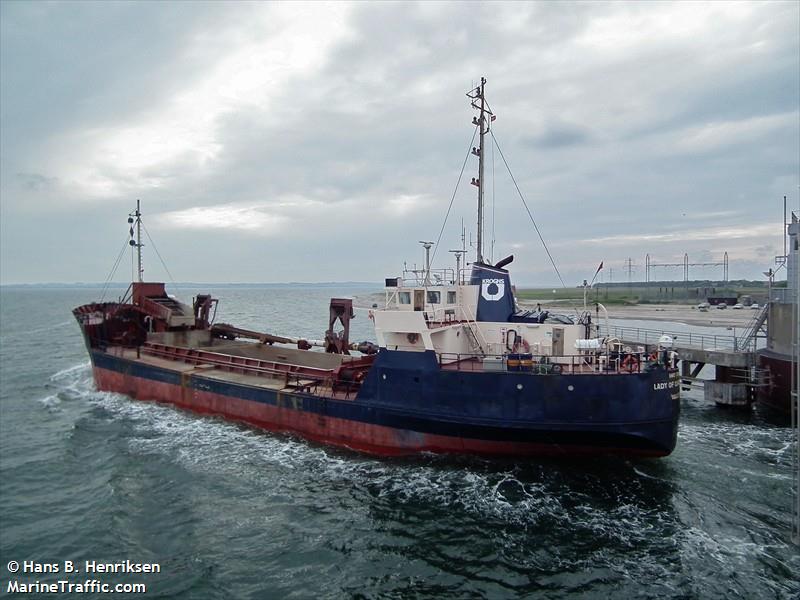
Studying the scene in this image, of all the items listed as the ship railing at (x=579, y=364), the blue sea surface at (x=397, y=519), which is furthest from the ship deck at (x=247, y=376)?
the ship railing at (x=579, y=364)

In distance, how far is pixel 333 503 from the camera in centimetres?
1284

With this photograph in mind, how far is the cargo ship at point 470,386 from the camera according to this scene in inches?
529

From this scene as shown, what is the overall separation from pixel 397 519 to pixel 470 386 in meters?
4.27

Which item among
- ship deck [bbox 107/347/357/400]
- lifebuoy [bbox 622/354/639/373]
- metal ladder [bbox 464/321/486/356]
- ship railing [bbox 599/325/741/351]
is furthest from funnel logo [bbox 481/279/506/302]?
ship deck [bbox 107/347/357/400]

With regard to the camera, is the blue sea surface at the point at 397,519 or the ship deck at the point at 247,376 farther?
the ship deck at the point at 247,376

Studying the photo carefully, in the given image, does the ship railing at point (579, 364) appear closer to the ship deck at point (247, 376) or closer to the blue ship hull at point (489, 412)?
the blue ship hull at point (489, 412)

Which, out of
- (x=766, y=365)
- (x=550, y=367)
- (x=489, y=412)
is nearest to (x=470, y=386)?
(x=489, y=412)

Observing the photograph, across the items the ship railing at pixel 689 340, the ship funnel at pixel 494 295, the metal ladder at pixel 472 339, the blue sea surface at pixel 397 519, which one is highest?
the ship funnel at pixel 494 295

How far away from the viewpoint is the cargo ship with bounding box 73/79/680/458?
529 inches

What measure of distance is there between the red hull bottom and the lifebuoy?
2366mm

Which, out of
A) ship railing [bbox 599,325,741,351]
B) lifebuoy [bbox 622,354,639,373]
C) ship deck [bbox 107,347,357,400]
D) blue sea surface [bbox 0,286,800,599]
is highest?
lifebuoy [bbox 622,354,639,373]

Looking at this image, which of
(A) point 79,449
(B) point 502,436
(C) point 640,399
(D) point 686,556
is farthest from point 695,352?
(A) point 79,449

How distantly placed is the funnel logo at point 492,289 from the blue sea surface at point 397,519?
541 cm

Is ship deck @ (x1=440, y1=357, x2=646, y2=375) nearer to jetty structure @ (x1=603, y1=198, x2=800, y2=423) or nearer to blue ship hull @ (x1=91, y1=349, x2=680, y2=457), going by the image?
blue ship hull @ (x1=91, y1=349, x2=680, y2=457)
